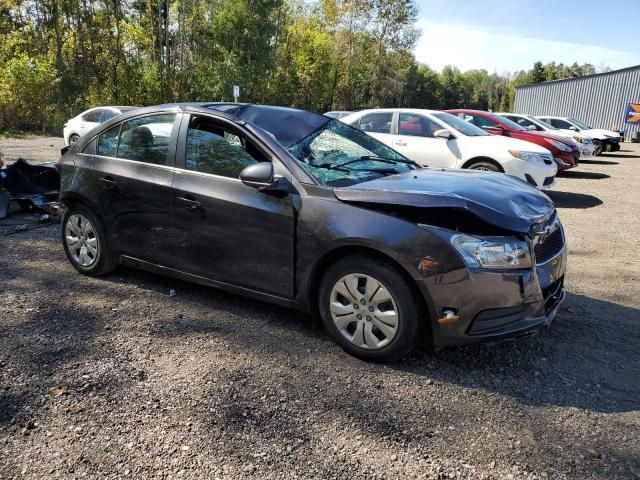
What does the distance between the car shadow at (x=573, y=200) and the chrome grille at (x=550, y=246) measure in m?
6.53

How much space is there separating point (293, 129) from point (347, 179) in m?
→ 0.70

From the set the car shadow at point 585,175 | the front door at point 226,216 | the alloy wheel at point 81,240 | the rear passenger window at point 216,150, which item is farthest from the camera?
the car shadow at point 585,175

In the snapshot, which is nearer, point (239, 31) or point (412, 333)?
point (412, 333)

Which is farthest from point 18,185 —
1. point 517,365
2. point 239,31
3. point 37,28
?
point 37,28

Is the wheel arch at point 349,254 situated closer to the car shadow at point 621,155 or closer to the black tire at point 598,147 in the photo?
the black tire at point 598,147

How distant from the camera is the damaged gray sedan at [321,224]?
10.4 feet

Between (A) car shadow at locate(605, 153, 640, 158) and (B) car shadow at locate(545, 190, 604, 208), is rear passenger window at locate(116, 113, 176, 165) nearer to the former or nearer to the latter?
(B) car shadow at locate(545, 190, 604, 208)

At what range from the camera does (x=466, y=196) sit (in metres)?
3.36

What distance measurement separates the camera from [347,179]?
3770 millimetres

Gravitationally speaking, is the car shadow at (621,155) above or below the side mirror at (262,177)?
above

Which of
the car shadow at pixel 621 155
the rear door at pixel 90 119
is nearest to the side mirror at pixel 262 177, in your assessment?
the rear door at pixel 90 119

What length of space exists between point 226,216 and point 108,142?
1696 mm

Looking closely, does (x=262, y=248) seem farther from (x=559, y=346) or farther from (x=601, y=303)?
(x=601, y=303)

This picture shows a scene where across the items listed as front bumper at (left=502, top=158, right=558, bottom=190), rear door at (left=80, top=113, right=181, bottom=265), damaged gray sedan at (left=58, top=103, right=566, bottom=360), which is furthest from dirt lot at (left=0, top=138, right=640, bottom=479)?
front bumper at (left=502, top=158, right=558, bottom=190)
